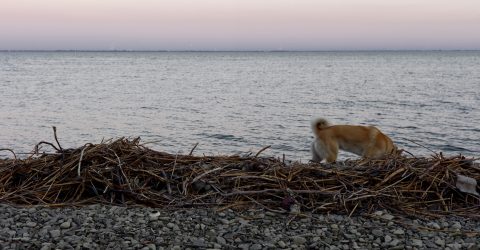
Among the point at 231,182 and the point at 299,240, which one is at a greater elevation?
the point at 231,182

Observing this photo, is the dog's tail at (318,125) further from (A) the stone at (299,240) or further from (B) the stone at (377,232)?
(A) the stone at (299,240)

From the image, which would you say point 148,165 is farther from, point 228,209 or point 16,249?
point 16,249

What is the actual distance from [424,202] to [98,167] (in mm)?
3913

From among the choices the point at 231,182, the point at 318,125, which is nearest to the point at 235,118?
the point at 318,125

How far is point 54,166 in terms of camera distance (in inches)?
272

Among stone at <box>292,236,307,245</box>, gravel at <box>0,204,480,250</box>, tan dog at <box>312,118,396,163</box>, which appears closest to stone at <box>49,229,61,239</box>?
Answer: gravel at <box>0,204,480,250</box>

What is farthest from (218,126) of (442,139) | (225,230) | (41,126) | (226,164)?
(225,230)

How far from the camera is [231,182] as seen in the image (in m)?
6.56

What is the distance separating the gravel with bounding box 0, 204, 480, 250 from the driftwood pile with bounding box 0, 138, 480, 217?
0.27 m

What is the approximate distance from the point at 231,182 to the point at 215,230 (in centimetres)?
128

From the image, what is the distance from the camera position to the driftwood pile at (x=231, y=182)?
241 inches

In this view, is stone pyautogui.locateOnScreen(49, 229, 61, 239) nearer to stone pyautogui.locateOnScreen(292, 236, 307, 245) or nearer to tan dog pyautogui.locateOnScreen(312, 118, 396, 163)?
stone pyautogui.locateOnScreen(292, 236, 307, 245)

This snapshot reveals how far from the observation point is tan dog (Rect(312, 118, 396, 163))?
9086 millimetres

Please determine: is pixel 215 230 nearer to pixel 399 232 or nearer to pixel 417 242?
pixel 399 232
